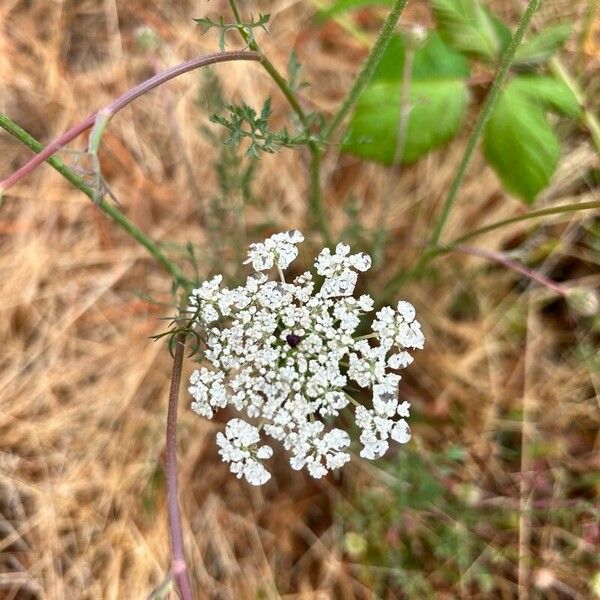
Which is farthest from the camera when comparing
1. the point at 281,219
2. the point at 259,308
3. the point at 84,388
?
the point at 281,219

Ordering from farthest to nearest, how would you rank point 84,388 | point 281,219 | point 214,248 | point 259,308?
point 281,219 → point 84,388 → point 214,248 → point 259,308

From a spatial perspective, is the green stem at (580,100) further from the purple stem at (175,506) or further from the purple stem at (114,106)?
the purple stem at (175,506)

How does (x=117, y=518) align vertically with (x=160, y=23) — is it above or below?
below

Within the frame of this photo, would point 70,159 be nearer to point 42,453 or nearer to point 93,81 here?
point 93,81

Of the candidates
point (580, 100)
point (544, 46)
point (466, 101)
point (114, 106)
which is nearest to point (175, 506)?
point (114, 106)

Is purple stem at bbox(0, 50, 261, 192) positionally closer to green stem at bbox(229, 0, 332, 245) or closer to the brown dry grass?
green stem at bbox(229, 0, 332, 245)

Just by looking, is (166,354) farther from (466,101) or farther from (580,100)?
(580,100)

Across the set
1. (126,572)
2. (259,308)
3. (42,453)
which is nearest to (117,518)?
(126,572)
